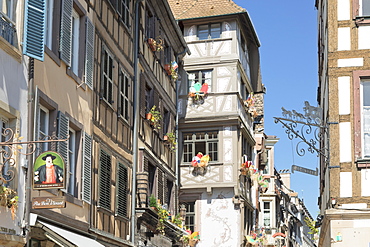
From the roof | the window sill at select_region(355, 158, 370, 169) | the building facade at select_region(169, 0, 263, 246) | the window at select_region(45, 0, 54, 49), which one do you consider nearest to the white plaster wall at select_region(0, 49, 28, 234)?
the window at select_region(45, 0, 54, 49)

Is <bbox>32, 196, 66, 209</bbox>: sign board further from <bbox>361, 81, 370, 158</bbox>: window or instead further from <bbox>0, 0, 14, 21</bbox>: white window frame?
<bbox>361, 81, 370, 158</bbox>: window

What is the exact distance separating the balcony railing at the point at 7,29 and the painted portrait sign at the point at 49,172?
5.78ft

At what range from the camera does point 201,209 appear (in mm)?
27891

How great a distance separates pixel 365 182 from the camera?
14914 mm

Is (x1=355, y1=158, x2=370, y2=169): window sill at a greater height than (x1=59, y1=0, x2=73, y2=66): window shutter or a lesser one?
lesser

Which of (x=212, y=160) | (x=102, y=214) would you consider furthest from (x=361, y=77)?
(x=212, y=160)

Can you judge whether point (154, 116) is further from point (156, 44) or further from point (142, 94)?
point (156, 44)

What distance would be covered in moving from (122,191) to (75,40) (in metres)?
4.48

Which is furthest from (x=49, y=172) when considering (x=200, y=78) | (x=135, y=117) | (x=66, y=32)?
(x=200, y=78)

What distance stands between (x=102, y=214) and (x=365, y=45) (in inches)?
255

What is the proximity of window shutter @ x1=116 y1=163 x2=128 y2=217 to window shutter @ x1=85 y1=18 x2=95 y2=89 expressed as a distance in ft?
10.00

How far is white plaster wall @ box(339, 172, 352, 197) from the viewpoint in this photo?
14984 millimetres

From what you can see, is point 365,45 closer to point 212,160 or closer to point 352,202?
point 352,202

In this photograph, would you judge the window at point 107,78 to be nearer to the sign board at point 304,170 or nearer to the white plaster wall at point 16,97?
the sign board at point 304,170
